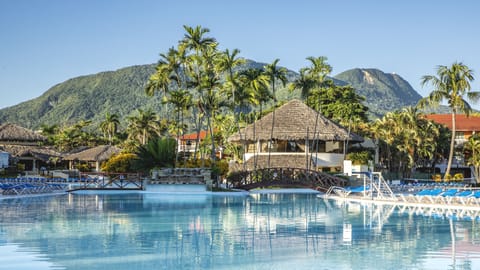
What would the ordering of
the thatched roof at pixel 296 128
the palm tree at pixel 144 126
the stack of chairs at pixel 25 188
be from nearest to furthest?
the stack of chairs at pixel 25 188, the thatched roof at pixel 296 128, the palm tree at pixel 144 126

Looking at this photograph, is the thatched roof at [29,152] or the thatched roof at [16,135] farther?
the thatched roof at [16,135]

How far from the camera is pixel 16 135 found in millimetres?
57125

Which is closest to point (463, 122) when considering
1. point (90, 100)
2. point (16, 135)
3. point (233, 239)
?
point (16, 135)

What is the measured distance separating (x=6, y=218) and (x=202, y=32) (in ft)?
71.1

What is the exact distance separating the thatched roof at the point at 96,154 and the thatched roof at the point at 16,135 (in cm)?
565

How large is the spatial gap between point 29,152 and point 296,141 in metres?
25.1

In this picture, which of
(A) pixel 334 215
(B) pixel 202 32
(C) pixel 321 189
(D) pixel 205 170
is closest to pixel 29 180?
(D) pixel 205 170

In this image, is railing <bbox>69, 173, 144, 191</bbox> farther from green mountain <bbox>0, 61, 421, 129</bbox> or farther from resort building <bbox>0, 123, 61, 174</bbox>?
green mountain <bbox>0, 61, 421, 129</bbox>

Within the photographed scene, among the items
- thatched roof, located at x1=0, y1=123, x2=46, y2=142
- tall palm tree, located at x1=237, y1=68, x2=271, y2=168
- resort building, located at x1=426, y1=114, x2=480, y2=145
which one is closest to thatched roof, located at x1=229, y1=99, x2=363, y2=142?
tall palm tree, located at x1=237, y1=68, x2=271, y2=168

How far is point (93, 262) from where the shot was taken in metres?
10.4

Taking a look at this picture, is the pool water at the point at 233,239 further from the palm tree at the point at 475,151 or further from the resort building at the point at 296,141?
the palm tree at the point at 475,151

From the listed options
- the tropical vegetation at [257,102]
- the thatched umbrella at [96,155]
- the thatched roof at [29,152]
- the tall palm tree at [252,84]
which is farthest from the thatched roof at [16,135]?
the tall palm tree at [252,84]

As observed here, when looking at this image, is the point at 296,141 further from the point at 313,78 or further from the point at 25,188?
the point at 25,188

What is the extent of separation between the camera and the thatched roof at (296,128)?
42312mm
